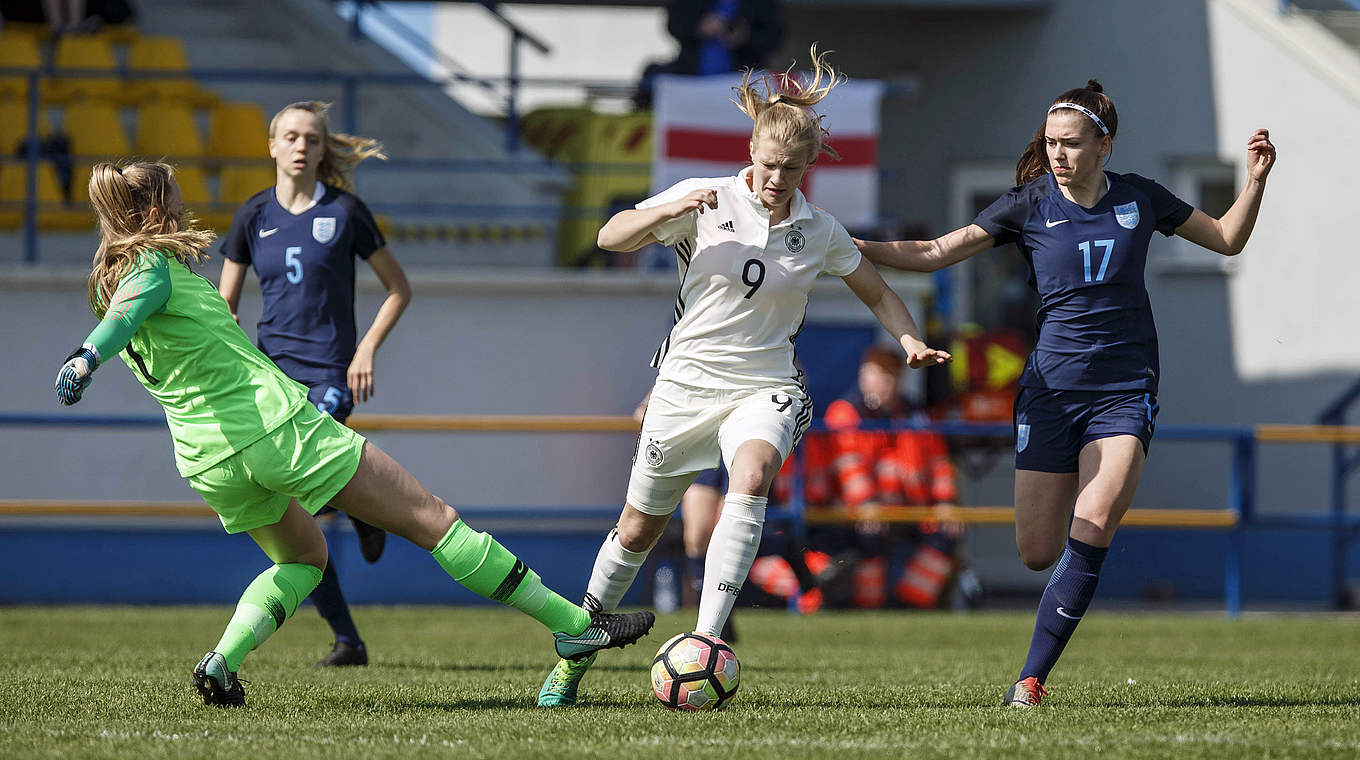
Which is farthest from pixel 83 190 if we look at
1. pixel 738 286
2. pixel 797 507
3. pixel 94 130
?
pixel 738 286

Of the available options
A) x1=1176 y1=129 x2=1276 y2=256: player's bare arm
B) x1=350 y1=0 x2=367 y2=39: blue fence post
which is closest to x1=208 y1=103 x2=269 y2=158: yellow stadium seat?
x1=350 y1=0 x2=367 y2=39: blue fence post

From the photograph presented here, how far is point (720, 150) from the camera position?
12164mm

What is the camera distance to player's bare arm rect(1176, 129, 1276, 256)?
5215 mm

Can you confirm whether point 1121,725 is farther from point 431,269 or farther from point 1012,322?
point 1012,322

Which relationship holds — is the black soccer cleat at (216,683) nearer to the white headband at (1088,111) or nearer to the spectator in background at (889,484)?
the white headband at (1088,111)

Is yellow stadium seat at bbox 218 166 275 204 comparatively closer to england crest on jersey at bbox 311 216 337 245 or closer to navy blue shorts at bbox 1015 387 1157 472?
england crest on jersey at bbox 311 216 337 245

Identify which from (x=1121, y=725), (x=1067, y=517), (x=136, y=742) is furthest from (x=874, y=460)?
(x=136, y=742)

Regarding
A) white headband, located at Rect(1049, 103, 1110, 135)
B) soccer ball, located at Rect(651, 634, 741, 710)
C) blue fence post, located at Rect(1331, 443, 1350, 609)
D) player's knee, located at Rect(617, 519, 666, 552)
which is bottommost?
blue fence post, located at Rect(1331, 443, 1350, 609)

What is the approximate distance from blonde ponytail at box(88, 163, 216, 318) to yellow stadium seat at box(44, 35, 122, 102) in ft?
31.8

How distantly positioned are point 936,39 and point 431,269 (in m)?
6.35

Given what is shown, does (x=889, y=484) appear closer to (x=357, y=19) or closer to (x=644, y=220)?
(x=357, y=19)

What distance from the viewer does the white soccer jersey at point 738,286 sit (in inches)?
199

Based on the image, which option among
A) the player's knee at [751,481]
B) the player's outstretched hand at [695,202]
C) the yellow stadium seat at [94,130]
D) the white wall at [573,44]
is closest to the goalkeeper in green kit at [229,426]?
the player's knee at [751,481]

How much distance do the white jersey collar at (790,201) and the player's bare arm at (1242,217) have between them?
4.19ft
